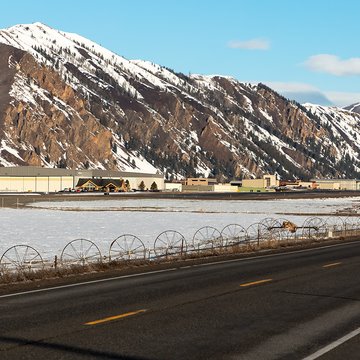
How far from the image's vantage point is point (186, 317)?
14.2m

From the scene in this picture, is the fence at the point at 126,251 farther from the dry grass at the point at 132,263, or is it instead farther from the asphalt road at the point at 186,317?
the asphalt road at the point at 186,317

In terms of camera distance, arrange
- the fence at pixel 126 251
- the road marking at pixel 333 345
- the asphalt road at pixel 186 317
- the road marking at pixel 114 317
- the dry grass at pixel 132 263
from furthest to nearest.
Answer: the fence at pixel 126 251, the dry grass at pixel 132 263, the road marking at pixel 114 317, the asphalt road at pixel 186 317, the road marking at pixel 333 345

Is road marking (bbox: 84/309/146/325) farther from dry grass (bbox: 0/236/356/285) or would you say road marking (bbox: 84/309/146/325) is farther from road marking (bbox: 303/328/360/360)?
A: dry grass (bbox: 0/236/356/285)

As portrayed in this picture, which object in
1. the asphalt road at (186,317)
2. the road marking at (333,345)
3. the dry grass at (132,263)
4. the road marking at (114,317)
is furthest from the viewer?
the dry grass at (132,263)

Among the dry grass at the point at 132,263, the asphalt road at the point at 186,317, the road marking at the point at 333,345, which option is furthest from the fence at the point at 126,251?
the road marking at the point at 333,345

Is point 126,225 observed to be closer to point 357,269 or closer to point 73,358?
point 357,269

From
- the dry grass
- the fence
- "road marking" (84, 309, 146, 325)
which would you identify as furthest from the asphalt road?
the fence

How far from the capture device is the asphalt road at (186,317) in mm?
11234

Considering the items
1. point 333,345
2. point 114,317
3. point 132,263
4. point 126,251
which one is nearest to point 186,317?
point 114,317

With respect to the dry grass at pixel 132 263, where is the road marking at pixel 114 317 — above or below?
above

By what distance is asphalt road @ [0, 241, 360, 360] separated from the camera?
11.2m

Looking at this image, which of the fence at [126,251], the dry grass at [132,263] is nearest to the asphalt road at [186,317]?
the dry grass at [132,263]

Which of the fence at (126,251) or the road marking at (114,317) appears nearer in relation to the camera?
the road marking at (114,317)

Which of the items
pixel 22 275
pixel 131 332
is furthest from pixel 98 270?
pixel 131 332
